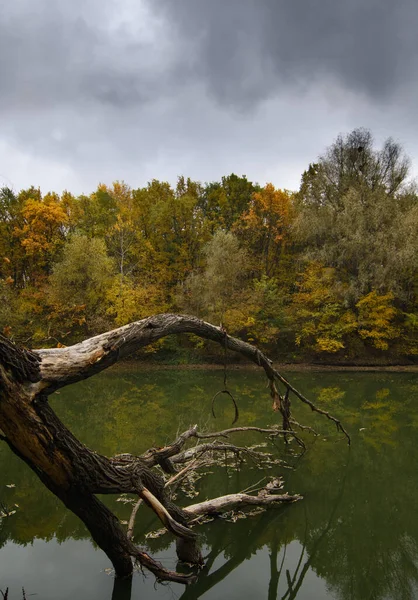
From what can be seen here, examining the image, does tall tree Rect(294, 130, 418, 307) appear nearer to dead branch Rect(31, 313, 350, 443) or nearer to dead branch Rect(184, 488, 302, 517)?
dead branch Rect(184, 488, 302, 517)

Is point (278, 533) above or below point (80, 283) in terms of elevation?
below

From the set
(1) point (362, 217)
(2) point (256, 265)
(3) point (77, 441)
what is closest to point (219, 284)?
(2) point (256, 265)

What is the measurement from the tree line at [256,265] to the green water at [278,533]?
1385 centimetres

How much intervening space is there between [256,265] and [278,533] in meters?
25.2

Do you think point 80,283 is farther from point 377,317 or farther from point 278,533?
point 278,533

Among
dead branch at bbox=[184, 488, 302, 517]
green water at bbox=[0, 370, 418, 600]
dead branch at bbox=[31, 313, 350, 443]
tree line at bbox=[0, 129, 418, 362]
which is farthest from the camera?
tree line at bbox=[0, 129, 418, 362]

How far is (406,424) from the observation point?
12000 mm

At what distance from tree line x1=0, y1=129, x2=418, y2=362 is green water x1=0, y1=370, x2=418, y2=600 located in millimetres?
13846

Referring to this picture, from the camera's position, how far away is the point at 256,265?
1195 inches

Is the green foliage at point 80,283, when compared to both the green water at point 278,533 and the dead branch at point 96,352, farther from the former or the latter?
the dead branch at point 96,352

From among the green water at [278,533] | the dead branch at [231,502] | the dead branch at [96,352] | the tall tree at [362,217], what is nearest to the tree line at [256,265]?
the tall tree at [362,217]

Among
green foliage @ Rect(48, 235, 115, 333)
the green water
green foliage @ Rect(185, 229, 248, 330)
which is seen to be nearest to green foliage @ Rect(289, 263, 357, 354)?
green foliage @ Rect(185, 229, 248, 330)

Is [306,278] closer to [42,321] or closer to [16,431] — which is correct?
[42,321]

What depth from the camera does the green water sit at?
4.77 metres
